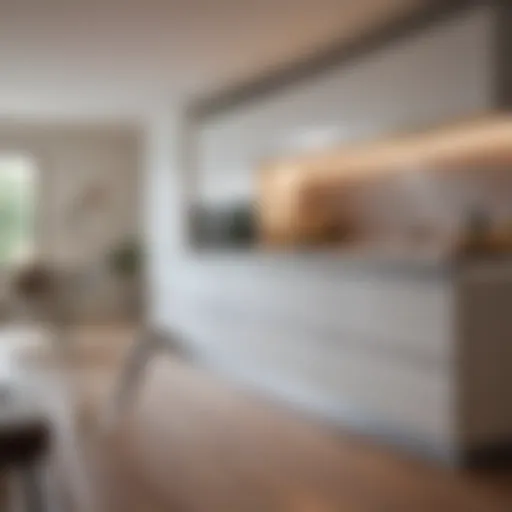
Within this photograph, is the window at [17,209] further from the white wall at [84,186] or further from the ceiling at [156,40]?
the ceiling at [156,40]

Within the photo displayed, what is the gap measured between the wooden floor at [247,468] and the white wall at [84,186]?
4.51 metres

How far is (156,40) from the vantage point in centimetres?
535

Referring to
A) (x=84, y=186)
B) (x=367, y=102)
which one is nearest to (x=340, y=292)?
(x=367, y=102)

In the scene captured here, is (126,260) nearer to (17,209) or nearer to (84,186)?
(84,186)

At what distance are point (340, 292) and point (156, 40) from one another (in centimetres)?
162

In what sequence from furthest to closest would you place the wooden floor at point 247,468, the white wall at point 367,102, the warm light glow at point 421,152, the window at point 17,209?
the window at point 17,209 → the warm light glow at point 421,152 → the white wall at point 367,102 → the wooden floor at point 247,468

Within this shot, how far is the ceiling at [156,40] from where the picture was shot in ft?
15.1

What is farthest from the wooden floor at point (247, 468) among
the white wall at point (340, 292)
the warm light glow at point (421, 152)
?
the warm light glow at point (421, 152)

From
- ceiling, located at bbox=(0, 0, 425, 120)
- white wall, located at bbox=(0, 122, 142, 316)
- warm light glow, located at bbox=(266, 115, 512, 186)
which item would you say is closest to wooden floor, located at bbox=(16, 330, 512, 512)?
warm light glow, located at bbox=(266, 115, 512, 186)

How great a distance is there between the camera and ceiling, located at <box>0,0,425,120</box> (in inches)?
181

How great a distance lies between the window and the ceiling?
2572 mm

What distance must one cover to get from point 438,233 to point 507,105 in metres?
1.62

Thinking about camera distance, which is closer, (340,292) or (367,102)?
(340,292)

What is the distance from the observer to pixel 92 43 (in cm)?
543
